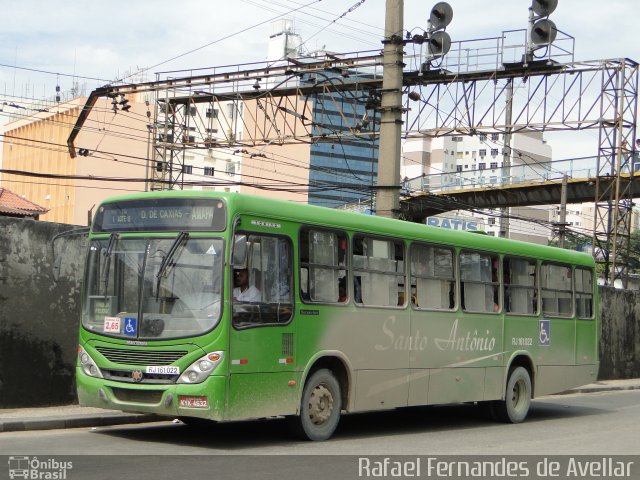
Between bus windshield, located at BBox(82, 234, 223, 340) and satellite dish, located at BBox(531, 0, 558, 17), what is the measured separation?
18830mm

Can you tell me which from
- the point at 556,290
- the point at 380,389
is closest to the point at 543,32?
the point at 556,290

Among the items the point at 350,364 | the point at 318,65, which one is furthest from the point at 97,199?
the point at 350,364

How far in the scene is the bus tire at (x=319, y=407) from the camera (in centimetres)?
1195

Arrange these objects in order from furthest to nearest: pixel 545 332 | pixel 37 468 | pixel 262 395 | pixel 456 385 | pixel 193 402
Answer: pixel 545 332 → pixel 456 385 → pixel 262 395 → pixel 193 402 → pixel 37 468

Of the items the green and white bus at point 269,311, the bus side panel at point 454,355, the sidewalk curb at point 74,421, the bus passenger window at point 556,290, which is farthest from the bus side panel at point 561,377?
the sidewalk curb at point 74,421

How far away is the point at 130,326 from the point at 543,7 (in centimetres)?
1963

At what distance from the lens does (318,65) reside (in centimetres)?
3183

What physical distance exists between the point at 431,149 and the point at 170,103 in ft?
332

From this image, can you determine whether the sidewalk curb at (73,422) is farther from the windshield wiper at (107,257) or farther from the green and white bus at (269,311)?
the windshield wiper at (107,257)

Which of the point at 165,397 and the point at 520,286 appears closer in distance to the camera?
the point at 165,397

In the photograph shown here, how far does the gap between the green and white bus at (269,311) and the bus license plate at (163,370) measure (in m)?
0.01

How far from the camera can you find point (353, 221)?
42.4ft

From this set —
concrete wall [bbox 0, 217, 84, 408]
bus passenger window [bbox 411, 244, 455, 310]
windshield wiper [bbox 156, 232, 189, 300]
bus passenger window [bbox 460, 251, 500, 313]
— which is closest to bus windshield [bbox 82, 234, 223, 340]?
windshield wiper [bbox 156, 232, 189, 300]

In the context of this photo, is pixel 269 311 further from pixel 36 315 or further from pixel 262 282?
pixel 36 315
